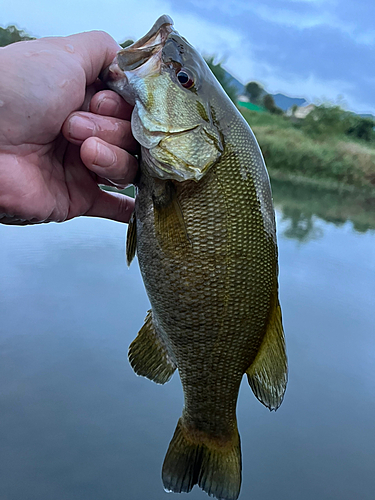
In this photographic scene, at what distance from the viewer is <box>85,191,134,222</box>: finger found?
1.41 meters

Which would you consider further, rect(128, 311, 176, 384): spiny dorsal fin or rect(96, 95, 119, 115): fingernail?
rect(128, 311, 176, 384): spiny dorsal fin

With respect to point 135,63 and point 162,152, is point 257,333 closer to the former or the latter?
point 162,152

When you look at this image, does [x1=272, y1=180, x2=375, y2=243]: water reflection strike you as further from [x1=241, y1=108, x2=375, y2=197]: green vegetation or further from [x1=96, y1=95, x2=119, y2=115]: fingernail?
[x1=96, y1=95, x2=119, y2=115]: fingernail

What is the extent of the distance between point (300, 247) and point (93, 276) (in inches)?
94.4

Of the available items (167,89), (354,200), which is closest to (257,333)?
(167,89)

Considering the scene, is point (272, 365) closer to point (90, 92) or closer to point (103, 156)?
point (103, 156)

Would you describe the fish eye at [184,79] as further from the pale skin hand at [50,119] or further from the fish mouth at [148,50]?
the pale skin hand at [50,119]

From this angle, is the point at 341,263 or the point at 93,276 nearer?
the point at 93,276

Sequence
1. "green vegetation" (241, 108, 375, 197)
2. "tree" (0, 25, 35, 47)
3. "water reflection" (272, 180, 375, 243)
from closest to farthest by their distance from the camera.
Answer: "water reflection" (272, 180, 375, 243) → "tree" (0, 25, 35, 47) → "green vegetation" (241, 108, 375, 197)

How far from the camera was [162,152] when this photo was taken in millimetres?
941

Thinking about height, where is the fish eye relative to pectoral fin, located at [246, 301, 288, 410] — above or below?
above

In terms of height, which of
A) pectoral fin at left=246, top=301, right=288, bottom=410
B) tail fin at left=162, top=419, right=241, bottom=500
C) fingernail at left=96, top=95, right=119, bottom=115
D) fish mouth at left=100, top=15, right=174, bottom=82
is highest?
fish mouth at left=100, top=15, right=174, bottom=82

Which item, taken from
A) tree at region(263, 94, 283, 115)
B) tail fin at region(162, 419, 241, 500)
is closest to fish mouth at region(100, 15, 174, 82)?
tail fin at region(162, 419, 241, 500)

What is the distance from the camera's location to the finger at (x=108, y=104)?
1024 mm
